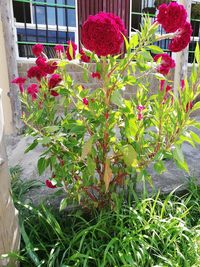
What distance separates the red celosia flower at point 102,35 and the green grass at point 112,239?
101cm

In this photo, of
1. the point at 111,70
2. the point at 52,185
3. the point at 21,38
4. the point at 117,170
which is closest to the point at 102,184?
the point at 117,170

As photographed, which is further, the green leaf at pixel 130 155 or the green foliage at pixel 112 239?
the green foliage at pixel 112 239

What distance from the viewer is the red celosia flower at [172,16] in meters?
1.02

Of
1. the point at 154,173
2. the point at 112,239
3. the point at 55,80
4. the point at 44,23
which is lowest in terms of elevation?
the point at 154,173

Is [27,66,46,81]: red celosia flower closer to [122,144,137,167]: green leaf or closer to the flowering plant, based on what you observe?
the flowering plant

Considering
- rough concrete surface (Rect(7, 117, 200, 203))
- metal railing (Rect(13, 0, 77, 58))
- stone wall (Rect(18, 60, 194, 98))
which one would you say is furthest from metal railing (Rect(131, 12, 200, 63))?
rough concrete surface (Rect(7, 117, 200, 203))

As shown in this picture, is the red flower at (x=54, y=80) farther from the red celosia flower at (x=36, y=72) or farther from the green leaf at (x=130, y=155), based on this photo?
the green leaf at (x=130, y=155)

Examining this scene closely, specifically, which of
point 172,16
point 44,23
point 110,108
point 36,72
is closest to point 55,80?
point 36,72

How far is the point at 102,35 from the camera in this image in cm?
92

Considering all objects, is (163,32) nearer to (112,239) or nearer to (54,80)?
(54,80)

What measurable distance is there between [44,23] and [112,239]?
3.90 metres

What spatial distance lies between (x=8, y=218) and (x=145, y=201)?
850mm

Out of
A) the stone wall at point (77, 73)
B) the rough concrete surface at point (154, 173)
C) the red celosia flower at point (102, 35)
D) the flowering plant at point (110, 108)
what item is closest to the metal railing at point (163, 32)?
the stone wall at point (77, 73)

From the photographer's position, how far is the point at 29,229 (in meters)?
1.62
